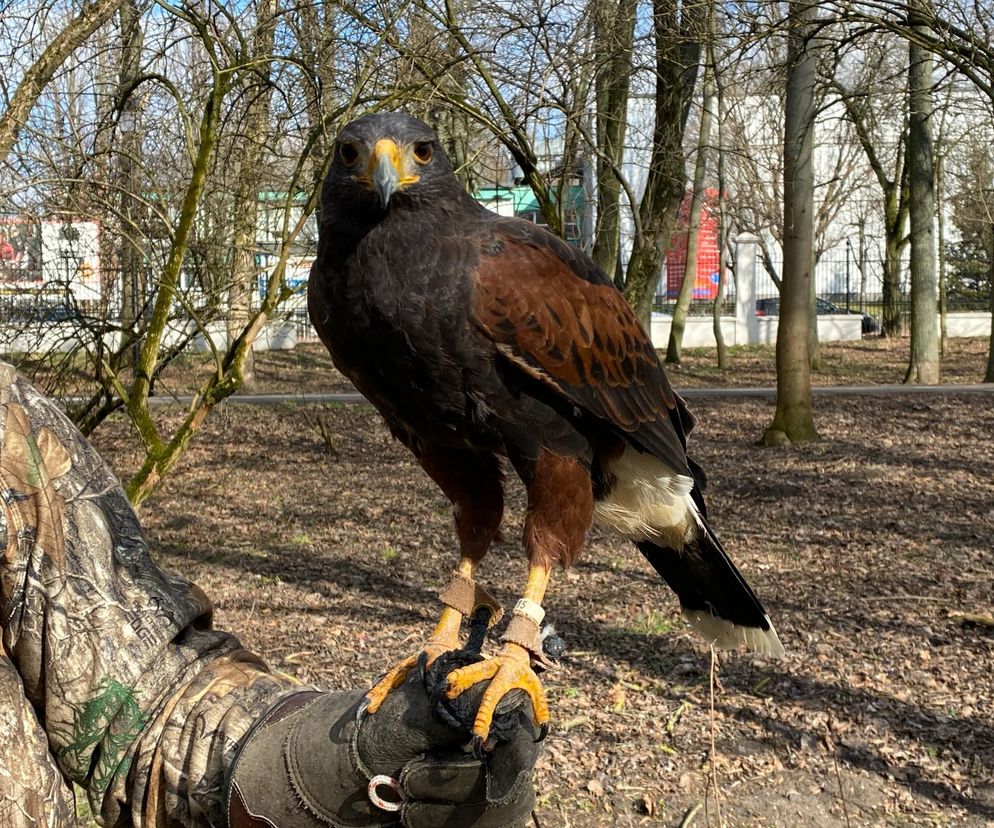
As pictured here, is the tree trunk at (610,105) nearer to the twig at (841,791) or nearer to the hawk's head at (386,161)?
the twig at (841,791)

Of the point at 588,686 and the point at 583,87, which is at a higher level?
the point at 583,87

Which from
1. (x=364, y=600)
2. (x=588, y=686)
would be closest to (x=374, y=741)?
(x=588, y=686)

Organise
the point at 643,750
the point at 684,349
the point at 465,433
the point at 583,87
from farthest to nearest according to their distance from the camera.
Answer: the point at 684,349 < the point at 583,87 < the point at 643,750 < the point at 465,433

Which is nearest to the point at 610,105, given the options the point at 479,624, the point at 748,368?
the point at 479,624

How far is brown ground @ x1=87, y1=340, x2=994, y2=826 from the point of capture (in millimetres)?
3869

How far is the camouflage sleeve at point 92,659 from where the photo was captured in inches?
73.1

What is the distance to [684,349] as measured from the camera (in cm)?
2239

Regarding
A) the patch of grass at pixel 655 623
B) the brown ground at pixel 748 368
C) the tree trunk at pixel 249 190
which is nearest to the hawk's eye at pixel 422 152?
the patch of grass at pixel 655 623

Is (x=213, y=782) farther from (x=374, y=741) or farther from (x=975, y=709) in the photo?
(x=975, y=709)

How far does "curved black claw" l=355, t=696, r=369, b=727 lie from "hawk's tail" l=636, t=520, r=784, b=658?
1082mm

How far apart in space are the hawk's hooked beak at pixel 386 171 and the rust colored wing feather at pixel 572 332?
0.21m

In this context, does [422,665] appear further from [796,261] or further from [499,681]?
[796,261]

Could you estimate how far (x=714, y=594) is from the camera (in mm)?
2732

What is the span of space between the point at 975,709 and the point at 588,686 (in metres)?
1.60
